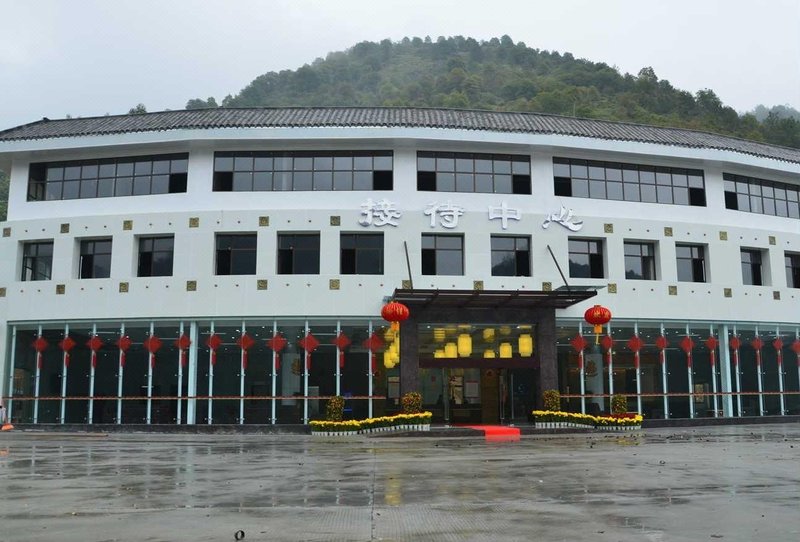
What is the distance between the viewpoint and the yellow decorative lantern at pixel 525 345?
2891 centimetres

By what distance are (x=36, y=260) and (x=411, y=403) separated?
16314 millimetres

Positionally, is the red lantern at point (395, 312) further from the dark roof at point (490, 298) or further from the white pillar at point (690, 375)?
the white pillar at point (690, 375)

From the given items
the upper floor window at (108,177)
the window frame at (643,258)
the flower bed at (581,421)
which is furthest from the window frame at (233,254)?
the window frame at (643,258)

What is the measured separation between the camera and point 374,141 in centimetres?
2942

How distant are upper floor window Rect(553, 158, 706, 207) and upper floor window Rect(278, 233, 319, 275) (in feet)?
33.3

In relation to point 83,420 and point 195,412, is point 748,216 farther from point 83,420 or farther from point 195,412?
point 83,420

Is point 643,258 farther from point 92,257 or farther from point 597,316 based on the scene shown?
point 92,257

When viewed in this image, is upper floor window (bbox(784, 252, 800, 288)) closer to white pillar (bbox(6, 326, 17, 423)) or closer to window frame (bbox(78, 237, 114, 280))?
window frame (bbox(78, 237, 114, 280))

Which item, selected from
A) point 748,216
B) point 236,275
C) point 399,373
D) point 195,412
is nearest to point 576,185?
point 748,216

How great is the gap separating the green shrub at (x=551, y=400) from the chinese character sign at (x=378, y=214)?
8.59 meters

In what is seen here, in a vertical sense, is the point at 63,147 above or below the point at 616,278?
above

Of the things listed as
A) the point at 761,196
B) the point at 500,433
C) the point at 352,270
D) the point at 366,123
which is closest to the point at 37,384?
the point at 352,270

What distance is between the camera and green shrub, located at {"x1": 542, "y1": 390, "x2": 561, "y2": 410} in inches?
1098

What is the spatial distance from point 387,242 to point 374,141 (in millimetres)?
4063
